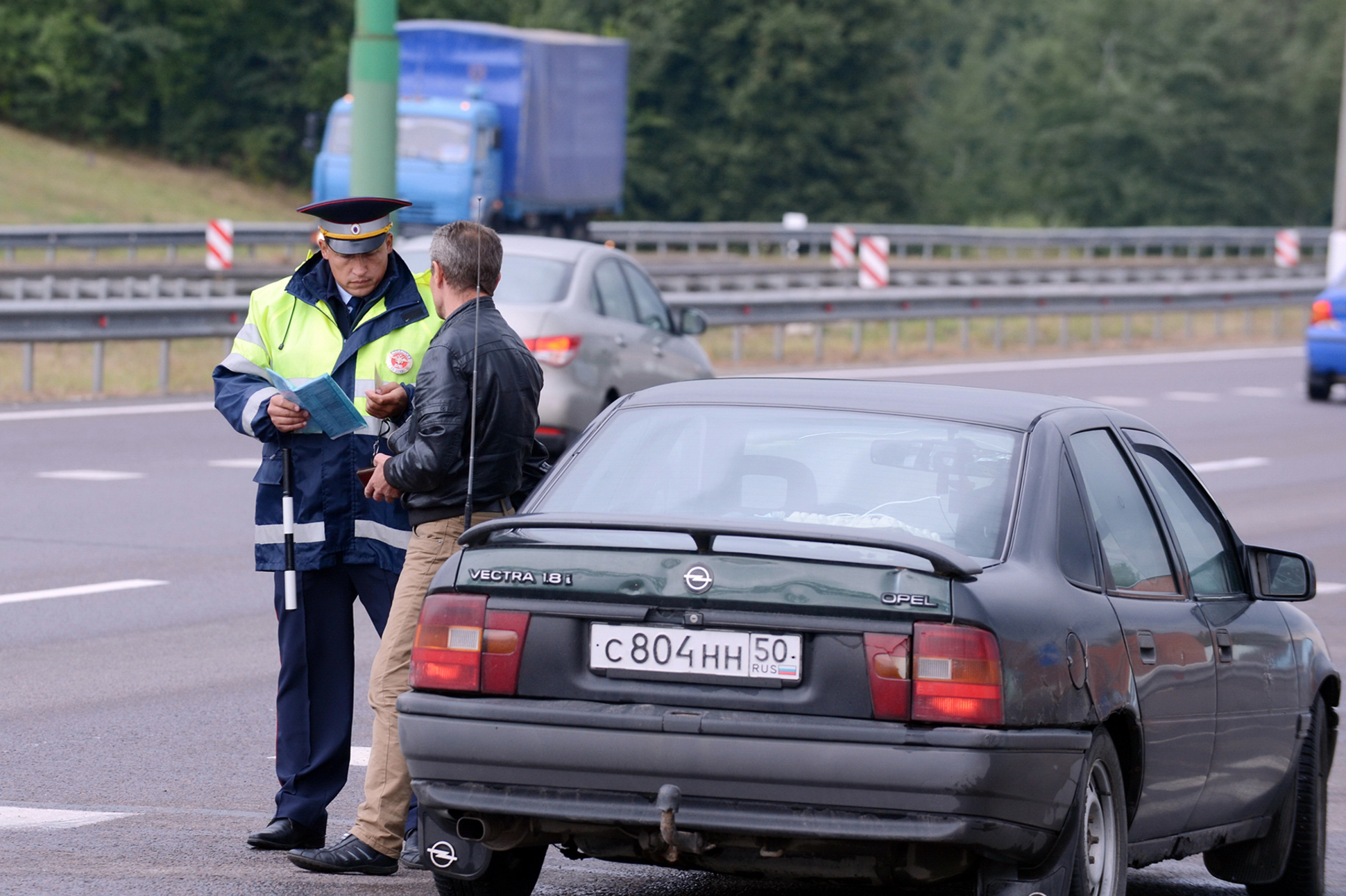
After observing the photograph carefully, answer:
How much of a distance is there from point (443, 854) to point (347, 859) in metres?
0.91

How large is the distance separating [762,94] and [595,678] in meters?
66.5

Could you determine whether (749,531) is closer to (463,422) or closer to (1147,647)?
(1147,647)

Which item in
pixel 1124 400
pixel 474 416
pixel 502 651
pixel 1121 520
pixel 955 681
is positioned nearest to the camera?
pixel 955 681

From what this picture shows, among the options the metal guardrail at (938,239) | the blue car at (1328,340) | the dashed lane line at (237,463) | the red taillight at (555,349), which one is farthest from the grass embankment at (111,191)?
the red taillight at (555,349)

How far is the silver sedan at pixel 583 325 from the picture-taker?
14.6 m

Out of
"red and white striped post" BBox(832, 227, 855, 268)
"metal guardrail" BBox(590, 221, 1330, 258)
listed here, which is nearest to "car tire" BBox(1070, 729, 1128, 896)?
"red and white striped post" BBox(832, 227, 855, 268)

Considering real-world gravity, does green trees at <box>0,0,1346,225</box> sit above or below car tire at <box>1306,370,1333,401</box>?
above

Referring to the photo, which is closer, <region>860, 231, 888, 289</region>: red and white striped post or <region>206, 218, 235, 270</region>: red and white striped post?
<region>206, 218, 235, 270</region>: red and white striped post

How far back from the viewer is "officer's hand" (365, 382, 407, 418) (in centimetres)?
604

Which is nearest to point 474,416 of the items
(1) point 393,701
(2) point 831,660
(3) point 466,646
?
(1) point 393,701

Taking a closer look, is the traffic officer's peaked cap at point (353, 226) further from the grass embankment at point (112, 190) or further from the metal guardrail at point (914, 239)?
the grass embankment at point (112, 190)

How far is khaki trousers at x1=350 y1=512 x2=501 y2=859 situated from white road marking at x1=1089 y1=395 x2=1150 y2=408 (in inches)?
680

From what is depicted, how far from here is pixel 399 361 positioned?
620 cm

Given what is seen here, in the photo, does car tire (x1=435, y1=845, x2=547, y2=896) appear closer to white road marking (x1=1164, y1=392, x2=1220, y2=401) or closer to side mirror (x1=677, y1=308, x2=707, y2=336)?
side mirror (x1=677, y1=308, x2=707, y2=336)
